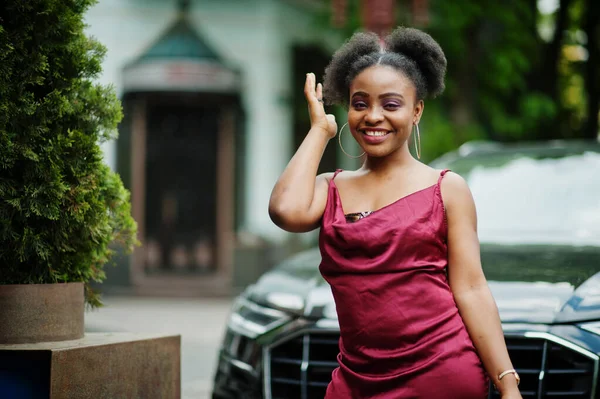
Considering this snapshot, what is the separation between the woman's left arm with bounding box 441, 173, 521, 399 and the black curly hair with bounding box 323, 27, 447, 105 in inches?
12.2

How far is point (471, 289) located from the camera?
8.57ft

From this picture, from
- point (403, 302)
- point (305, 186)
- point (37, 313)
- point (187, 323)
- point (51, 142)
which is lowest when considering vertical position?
point (187, 323)

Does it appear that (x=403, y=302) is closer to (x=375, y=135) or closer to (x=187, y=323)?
(x=375, y=135)

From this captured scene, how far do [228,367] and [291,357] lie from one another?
463 mm

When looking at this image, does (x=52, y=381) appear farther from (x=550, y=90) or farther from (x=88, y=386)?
(x=550, y=90)

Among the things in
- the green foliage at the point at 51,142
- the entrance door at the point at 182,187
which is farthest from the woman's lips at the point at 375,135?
the entrance door at the point at 182,187

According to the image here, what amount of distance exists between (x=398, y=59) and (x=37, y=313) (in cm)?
147

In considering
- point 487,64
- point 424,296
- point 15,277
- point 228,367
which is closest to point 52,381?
point 15,277

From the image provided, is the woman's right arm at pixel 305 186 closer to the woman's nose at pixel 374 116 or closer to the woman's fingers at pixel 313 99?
the woman's fingers at pixel 313 99

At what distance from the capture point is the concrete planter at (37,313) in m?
3.09

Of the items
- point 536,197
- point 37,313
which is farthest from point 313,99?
point 536,197

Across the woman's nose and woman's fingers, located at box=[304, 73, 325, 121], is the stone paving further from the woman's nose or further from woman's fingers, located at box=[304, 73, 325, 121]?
the woman's nose

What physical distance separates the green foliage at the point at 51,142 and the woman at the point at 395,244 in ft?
2.73

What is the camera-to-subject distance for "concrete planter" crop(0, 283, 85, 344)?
10.1 ft
